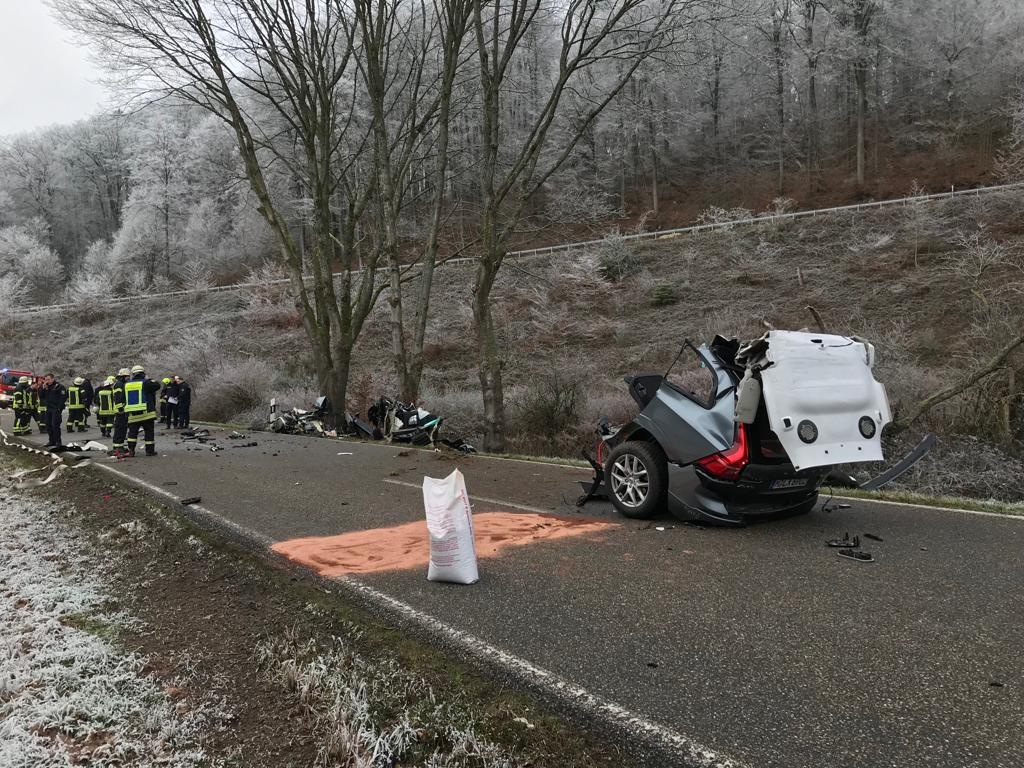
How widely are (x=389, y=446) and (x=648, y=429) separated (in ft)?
27.7

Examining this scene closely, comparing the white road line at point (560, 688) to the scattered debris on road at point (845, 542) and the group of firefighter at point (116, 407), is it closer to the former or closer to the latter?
the scattered debris on road at point (845, 542)

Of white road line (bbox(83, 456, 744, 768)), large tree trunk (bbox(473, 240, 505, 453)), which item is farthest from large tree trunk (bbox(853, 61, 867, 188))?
white road line (bbox(83, 456, 744, 768))

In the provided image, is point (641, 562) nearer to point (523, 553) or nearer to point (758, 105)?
point (523, 553)

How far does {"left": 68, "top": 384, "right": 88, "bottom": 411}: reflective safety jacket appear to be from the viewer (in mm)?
18234

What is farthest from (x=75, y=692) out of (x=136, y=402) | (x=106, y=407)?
(x=106, y=407)

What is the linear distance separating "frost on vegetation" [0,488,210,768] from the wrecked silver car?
3965 millimetres

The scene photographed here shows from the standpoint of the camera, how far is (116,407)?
12.0m

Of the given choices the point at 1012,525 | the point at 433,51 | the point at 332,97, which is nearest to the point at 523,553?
the point at 1012,525

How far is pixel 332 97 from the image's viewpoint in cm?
1669

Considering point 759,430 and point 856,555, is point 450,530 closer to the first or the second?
point 759,430

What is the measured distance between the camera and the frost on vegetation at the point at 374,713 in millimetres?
2416

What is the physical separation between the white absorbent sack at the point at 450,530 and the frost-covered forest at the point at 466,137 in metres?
9.90

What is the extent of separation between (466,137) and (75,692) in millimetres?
46996

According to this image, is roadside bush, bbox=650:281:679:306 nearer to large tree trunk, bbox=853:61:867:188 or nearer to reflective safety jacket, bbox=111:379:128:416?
large tree trunk, bbox=853:61:867:188
